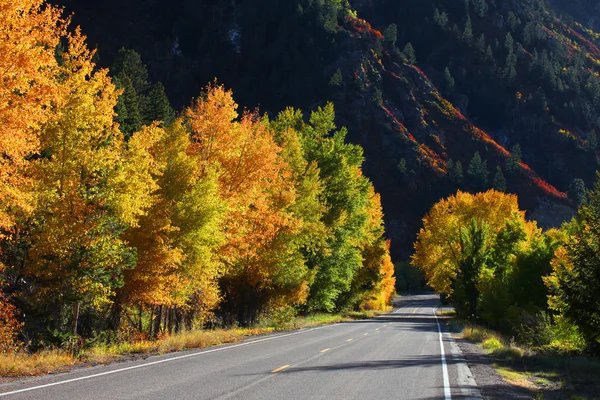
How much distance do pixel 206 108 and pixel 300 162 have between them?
39.2ft

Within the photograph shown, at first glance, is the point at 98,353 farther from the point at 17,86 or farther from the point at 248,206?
the point at 248,206

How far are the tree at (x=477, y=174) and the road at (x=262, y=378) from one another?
14339 centimetres

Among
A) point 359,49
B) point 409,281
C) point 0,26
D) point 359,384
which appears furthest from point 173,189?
point 359,49

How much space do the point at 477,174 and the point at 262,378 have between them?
501ft

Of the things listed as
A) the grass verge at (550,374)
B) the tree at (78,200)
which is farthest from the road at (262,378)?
A: the tree at (78,200)

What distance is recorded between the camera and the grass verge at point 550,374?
1368 centimetres

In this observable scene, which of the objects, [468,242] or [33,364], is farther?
[468,242]

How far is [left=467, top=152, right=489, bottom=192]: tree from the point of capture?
155625 mm

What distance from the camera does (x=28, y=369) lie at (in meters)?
12.4

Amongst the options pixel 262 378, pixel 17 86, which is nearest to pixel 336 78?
pixel 17 86

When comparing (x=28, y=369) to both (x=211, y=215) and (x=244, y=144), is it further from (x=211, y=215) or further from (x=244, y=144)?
(x=244, y=144)

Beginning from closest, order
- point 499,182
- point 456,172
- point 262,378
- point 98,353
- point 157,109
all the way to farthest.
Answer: point 262,378 → point 98,353 → point 157,109 → point 499,182 → point 456,172

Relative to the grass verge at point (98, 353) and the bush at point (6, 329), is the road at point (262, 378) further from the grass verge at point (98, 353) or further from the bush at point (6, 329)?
the bush at point (6, 329)

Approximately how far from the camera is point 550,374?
668 inches
